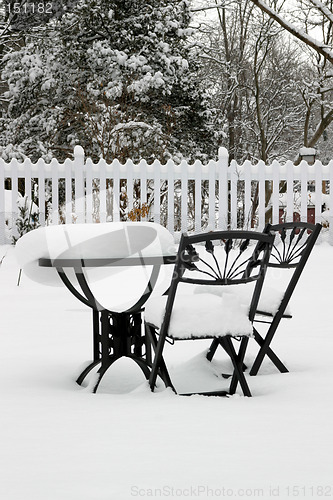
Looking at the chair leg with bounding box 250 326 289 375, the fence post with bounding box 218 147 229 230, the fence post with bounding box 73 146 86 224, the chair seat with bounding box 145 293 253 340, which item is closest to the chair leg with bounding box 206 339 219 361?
the chair leg with bounding box 250 326 289 375

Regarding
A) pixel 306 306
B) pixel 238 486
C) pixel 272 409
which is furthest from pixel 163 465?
pixel 306 306

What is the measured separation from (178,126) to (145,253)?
11.6m

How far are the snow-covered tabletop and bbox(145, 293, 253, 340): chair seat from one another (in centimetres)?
47

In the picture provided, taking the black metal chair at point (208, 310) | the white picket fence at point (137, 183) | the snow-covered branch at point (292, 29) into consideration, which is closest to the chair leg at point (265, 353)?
the black metal chair at point (208, 310)

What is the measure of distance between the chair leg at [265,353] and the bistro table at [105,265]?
0.58m

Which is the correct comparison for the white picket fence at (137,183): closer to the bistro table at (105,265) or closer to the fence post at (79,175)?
the fence post at (79,175)

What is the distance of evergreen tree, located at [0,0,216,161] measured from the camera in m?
13.6

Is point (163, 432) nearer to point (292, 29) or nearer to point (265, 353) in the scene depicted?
point (265, 353)

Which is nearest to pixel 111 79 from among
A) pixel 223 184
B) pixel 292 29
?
pixel 223 184

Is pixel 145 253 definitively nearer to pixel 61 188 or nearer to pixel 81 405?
pixel 81 405

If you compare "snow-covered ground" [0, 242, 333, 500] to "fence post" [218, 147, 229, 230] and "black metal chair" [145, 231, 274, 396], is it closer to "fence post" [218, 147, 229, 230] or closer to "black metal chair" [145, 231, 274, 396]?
"black metal chair" [145, 231, 274, 396]

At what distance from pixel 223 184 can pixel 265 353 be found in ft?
21.8

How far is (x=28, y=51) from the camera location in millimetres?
14570

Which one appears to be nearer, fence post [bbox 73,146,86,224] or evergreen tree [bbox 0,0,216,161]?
fence post [bbox 73,146,86,224]
